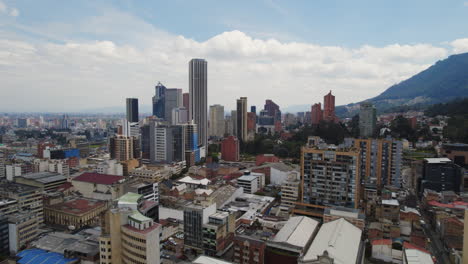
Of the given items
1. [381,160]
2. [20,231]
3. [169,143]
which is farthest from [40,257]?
[169,143]

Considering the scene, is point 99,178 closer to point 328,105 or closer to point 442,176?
point 442,176

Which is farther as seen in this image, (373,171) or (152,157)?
(152,157)

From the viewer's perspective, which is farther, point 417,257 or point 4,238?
point 4,238

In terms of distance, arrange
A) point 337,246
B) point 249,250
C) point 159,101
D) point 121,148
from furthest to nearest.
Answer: point 159,101 → point 121,148 → point 249,250 → point 337,246

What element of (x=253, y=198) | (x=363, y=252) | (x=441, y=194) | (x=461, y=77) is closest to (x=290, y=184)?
(x=253, y=198)

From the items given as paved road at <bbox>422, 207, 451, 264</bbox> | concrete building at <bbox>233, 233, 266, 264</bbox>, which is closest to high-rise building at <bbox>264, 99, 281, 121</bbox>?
paved road at <bbox>422, 207, 451, 264</bbox>

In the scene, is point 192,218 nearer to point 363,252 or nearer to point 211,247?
point 211,247

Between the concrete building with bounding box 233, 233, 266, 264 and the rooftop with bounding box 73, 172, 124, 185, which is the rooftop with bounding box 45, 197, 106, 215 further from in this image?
the concrete building with bounding box 233, 233, 266, 264
